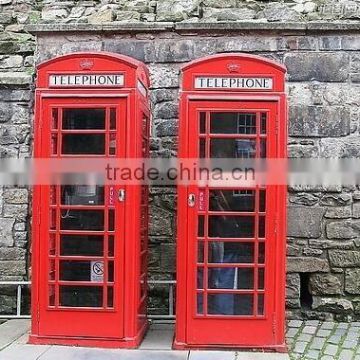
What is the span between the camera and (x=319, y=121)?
20.3 feet

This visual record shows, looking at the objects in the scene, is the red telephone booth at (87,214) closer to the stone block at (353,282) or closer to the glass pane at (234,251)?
the glass pane at (234,251)

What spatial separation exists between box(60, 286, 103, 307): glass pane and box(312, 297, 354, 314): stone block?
2.35m

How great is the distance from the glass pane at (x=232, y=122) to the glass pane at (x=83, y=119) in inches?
37.2

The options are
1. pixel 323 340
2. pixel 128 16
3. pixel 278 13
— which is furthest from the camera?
pixel 128 16

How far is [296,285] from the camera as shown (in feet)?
20.3

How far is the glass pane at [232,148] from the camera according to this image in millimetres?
5039

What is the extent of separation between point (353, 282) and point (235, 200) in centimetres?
189

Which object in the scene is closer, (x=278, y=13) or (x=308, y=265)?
(x=308, y=265)

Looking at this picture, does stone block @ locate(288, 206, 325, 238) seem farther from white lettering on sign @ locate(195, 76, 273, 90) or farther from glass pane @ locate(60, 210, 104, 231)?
glass pane @ locate(60, 210, 104, 231)

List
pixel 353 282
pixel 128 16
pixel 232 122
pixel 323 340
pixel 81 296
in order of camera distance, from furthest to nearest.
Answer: pixel 128 16 < pixel 353 282 < pixel 323 340 < pixel 81 296 < pixel 232 122

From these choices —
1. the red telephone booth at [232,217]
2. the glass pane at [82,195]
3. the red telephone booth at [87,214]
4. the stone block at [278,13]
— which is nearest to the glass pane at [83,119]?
the red telephone booth at [87,214]

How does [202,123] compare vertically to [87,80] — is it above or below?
below

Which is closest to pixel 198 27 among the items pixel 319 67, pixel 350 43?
pixel 319 67

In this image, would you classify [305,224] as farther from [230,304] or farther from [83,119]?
[83,119]
